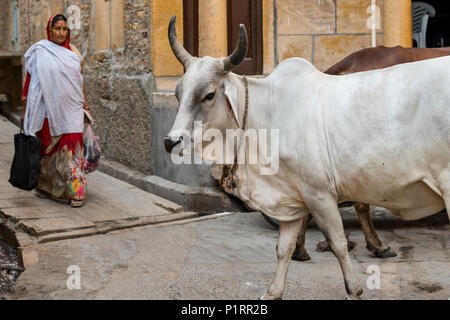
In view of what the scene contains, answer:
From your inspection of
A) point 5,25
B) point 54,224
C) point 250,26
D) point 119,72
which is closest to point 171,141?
point 54,224

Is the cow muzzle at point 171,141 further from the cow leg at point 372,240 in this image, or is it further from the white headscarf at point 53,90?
the white headscarf at point 53,90

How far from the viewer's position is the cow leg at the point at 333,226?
362cm

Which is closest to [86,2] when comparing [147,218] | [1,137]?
[1,137]

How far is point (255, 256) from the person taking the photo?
16.7 ft

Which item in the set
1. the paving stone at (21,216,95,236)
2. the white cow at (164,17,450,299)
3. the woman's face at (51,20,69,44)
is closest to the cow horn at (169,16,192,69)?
the white cow at (164,17,450,299)

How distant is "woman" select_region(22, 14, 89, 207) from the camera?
20.9 ft

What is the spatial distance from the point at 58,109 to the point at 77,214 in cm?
105

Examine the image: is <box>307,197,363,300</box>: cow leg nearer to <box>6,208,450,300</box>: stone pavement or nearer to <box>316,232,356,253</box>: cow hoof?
<box>6,208,450,300</box>: stone pavement

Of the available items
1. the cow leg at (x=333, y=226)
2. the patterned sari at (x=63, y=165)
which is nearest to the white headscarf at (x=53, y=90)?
the patterned sari at (x=63, y=165)

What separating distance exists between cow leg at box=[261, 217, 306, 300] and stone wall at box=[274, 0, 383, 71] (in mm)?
3568

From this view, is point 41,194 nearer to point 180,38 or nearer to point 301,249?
point 180,38

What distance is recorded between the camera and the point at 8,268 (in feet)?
16.2

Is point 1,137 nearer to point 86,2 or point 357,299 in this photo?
point 86,2

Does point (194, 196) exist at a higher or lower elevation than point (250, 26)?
lower
